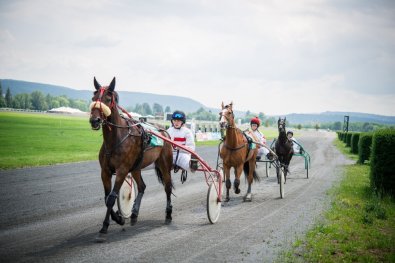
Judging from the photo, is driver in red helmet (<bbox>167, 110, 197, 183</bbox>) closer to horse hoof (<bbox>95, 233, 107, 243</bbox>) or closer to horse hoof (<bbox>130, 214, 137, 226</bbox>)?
horse hoof (<bbox>130, 214, 137, 226</bbox>)

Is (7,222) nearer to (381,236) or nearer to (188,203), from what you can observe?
(188,203)

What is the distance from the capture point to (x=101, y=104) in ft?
19.5

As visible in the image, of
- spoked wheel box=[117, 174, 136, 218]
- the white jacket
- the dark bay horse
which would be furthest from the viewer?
the dark bay horse

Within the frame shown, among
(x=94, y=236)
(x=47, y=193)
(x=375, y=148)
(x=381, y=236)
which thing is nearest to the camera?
(x=94, y=236)

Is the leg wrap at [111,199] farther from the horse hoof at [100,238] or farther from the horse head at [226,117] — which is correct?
the horse head at [226,117]

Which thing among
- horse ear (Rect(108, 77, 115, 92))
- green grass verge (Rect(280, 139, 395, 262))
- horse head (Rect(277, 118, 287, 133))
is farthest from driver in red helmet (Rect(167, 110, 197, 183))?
horse head (Rect(277, 118, 287, 133))

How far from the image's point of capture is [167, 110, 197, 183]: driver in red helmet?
820cm

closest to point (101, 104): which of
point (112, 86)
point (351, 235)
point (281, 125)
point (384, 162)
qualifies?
point (112, 86)

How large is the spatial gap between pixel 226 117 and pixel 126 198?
3.32 m

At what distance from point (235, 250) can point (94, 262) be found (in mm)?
2152

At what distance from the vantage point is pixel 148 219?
25.3ft

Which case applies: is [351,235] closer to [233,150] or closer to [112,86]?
[233,150]

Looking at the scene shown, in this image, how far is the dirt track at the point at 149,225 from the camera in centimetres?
549

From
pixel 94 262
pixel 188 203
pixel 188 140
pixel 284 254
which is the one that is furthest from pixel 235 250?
pixel 188 203
